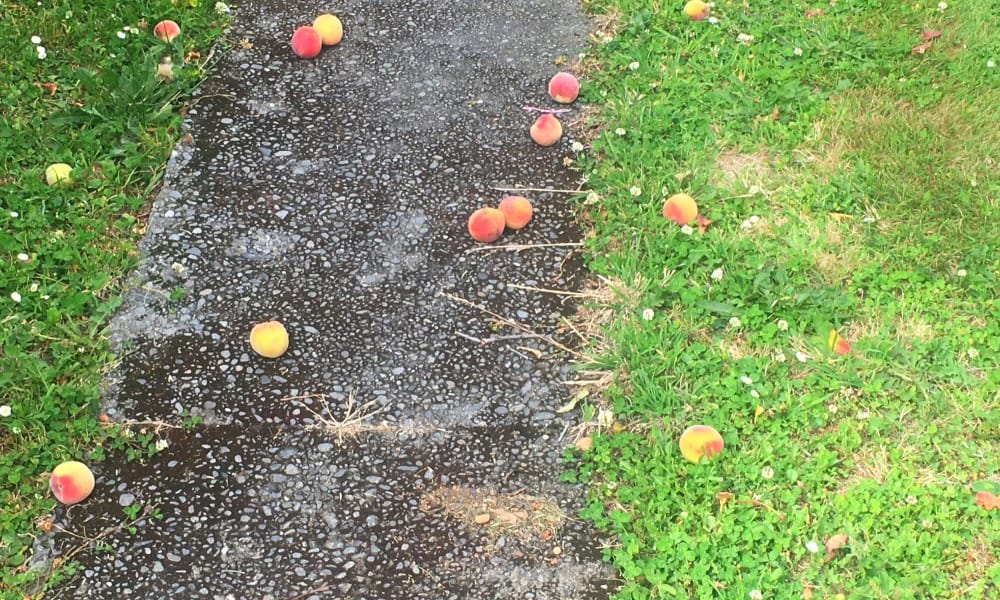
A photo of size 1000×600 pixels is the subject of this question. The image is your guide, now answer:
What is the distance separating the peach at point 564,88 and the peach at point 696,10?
2.71ft

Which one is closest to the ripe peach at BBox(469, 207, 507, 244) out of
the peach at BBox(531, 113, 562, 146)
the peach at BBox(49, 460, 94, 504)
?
the peach at BBox(531, 113, 562, 146)

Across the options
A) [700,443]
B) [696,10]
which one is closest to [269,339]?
[700,443]

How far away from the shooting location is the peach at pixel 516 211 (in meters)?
3.47

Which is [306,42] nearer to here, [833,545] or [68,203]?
[68,203]

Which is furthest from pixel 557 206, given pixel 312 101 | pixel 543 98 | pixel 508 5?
pixel 508 5

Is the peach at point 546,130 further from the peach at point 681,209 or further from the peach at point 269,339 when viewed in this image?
the peach at point 269,339

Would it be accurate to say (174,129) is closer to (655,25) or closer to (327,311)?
(327,311)

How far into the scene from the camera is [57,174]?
344cm

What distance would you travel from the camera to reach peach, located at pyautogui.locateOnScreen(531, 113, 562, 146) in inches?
150

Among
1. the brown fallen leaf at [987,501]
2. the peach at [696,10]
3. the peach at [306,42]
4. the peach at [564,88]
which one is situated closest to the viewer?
the brown fallen leaf at [987,501]

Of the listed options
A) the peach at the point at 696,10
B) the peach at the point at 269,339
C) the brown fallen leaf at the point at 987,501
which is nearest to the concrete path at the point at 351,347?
the peach at the point at 269,339

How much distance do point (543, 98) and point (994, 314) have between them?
2182 mm

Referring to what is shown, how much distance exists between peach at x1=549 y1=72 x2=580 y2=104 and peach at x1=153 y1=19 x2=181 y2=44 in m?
1.86

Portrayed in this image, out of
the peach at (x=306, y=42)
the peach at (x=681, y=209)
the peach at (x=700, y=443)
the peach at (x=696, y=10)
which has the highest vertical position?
the peach at (x=696, y=10)
